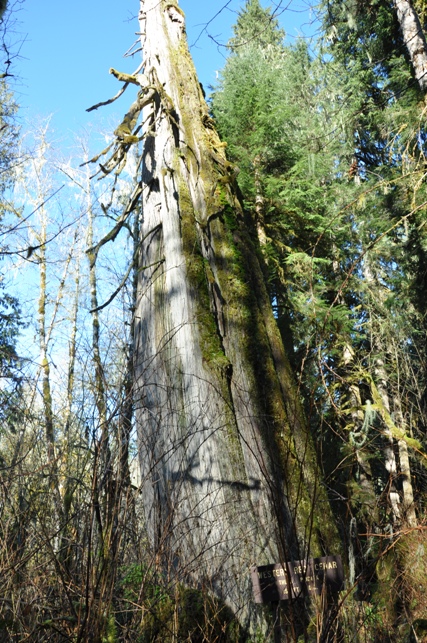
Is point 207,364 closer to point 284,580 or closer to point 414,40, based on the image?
point 284,580

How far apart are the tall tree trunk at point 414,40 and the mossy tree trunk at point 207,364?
3.35m

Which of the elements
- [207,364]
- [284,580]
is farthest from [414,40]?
[284,580]

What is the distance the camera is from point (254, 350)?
4867 millimetres

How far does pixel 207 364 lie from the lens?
457 cm

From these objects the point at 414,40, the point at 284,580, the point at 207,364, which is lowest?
the point at 284,580

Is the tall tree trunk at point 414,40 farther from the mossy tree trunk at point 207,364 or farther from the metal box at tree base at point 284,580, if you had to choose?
the metal box at tree base at point 284,580

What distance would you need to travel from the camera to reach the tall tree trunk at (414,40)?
7730mm

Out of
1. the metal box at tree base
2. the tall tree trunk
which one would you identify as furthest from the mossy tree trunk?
the tall tree trunk

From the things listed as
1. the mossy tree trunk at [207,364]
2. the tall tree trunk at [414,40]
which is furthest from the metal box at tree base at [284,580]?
the tall tree trunk at [414,40]

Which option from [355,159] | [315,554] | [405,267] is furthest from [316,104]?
[315,554]

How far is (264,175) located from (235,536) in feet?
32.3

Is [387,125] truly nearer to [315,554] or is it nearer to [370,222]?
[370,222]

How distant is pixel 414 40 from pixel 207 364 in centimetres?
617

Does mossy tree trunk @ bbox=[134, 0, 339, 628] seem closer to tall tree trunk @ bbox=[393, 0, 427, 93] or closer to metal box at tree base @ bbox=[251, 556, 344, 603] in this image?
metal box at tree base @ bbox=[251, 556, 344, 603]
